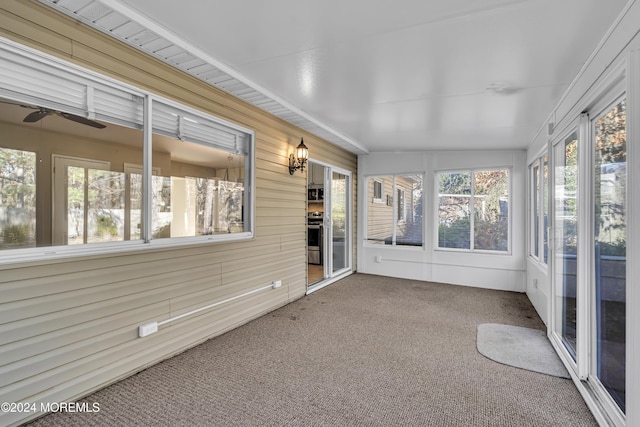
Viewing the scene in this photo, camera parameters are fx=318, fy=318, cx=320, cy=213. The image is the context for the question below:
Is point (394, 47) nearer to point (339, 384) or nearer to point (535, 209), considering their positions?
point (339, 384)

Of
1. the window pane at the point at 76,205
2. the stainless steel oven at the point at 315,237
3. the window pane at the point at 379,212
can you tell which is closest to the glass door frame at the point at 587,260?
the window pane at the point at 76,205

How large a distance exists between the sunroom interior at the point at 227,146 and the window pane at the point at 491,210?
1386mm

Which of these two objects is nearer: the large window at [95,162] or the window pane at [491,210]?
the large window at [95,162]

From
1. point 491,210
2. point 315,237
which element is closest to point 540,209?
point 491,210

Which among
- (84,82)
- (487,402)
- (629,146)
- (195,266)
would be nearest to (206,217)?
(195,266)

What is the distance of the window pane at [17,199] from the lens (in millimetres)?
1949

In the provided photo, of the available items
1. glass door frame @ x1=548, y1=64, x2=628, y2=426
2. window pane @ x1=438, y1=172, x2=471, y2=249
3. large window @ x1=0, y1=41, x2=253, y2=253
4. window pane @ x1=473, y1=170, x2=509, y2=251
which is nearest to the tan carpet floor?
glass door frame @ x1=548, y1=64, x2=628, y2=426

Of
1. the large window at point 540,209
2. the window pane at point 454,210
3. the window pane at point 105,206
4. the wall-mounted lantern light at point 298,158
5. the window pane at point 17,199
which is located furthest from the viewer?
the window pane at point 454,210

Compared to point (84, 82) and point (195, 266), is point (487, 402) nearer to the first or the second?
point (195, 266)

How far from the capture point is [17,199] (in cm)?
202

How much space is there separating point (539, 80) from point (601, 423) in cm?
264

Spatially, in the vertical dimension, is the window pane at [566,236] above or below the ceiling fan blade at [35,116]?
below

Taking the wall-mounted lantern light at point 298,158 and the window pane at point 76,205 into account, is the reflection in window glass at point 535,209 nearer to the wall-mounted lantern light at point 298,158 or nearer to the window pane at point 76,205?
the wall-mounted lantern light at point 298,158

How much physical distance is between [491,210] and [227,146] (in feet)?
15.6
